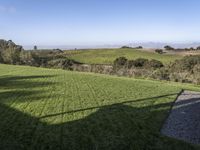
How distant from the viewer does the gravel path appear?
9.22m

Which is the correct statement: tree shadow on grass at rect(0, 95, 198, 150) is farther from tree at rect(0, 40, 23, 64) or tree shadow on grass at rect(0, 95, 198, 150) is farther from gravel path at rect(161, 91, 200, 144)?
tree at rect(0, 40, 23, 64)

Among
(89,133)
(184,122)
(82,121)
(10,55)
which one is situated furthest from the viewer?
(10,55)

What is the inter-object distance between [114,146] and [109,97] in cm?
727

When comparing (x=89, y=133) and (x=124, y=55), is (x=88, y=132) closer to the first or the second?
(x=89, y=133)

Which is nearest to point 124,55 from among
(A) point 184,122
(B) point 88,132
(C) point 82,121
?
(A) point 184,122

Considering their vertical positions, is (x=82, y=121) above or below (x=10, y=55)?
above

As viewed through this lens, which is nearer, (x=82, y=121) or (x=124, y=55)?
(x=82, y=121)

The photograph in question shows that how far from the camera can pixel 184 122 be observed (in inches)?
428

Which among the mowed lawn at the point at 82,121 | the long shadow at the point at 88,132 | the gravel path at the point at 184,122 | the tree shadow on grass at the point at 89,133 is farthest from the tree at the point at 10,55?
the tree shadow on grass at the point at 89,133

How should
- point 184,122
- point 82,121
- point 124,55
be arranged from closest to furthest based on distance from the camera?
point 82,121 → point 184,122 → point 124,55

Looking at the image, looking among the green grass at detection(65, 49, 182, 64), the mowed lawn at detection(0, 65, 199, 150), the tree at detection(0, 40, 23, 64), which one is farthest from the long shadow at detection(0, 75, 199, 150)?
the tree at detection(0, 40, 23, 64)

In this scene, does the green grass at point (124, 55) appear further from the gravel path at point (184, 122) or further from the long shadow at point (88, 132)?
the long shadow at point (88, 132)

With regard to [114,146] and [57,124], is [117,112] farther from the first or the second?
[114,146]

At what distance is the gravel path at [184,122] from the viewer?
922 cm
